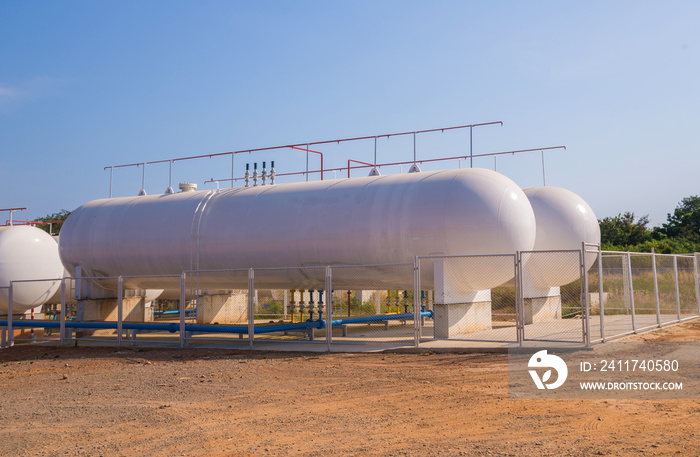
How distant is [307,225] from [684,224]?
125 ft

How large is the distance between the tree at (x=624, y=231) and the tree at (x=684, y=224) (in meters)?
1.44

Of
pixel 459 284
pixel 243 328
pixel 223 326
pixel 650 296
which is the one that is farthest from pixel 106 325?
pixel 650 296

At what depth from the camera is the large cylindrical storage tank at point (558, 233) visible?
20.0m

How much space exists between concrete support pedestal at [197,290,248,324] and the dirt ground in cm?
1008

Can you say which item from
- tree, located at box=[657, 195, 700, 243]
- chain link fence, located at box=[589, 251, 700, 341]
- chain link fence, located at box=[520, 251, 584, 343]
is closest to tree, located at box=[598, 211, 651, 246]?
tree, located at box=[657, 195, 700, 243]

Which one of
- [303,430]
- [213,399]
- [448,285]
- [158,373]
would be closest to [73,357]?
[158,373]

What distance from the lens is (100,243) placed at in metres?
19.9

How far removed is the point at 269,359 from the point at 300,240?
3.75m

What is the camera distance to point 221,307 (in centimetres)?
2361

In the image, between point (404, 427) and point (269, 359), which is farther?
point (269, 359)

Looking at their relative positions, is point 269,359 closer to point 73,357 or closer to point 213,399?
point 213,399

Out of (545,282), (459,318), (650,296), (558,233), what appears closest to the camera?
(459,318)

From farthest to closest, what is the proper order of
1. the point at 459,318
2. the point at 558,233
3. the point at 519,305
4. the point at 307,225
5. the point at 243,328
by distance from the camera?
1. the point at 558,233
2. the point at 307,225
3. the point at 243,328
4. the point at 459,318
5. the point at 519,305

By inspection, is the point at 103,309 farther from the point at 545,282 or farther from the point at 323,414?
the point at 323,414
